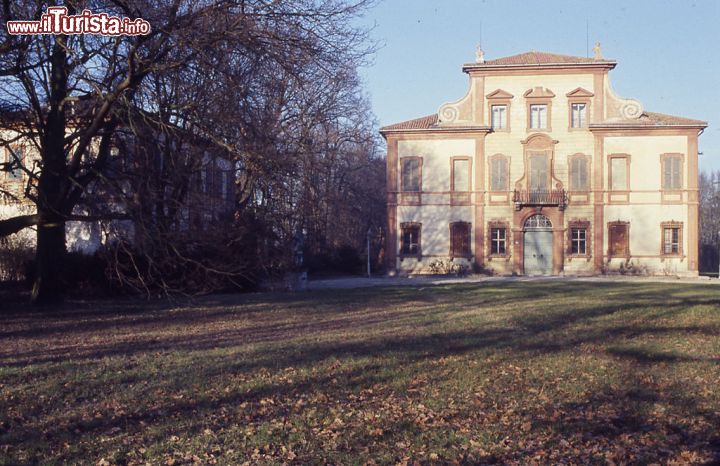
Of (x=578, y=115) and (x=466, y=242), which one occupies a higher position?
(x=578, y=115)

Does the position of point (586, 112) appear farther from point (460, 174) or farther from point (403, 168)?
point (403, 168)

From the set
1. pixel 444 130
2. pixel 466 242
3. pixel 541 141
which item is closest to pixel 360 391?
pixel 466 242

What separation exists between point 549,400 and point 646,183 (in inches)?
1521

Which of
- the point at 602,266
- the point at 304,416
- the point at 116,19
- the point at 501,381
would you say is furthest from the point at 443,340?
the point at 602,266

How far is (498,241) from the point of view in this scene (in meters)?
45.3

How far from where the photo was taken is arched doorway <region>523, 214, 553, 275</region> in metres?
44.9

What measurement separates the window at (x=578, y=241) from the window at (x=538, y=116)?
647 cm

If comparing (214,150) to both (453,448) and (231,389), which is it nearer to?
(231,389)

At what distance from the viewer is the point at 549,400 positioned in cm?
866

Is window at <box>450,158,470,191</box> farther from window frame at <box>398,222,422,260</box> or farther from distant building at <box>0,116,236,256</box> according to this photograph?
distant building at <box>0,116,236,256</box>

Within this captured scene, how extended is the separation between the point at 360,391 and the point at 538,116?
38.3m

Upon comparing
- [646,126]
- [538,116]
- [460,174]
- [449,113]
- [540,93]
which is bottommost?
[460,174]

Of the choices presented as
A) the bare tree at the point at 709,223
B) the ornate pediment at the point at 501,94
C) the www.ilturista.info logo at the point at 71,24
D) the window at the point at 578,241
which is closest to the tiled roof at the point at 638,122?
the ornate pediment at the point at 501,94

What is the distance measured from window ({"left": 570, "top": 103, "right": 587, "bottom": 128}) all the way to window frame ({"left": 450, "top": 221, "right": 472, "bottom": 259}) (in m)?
8.61
